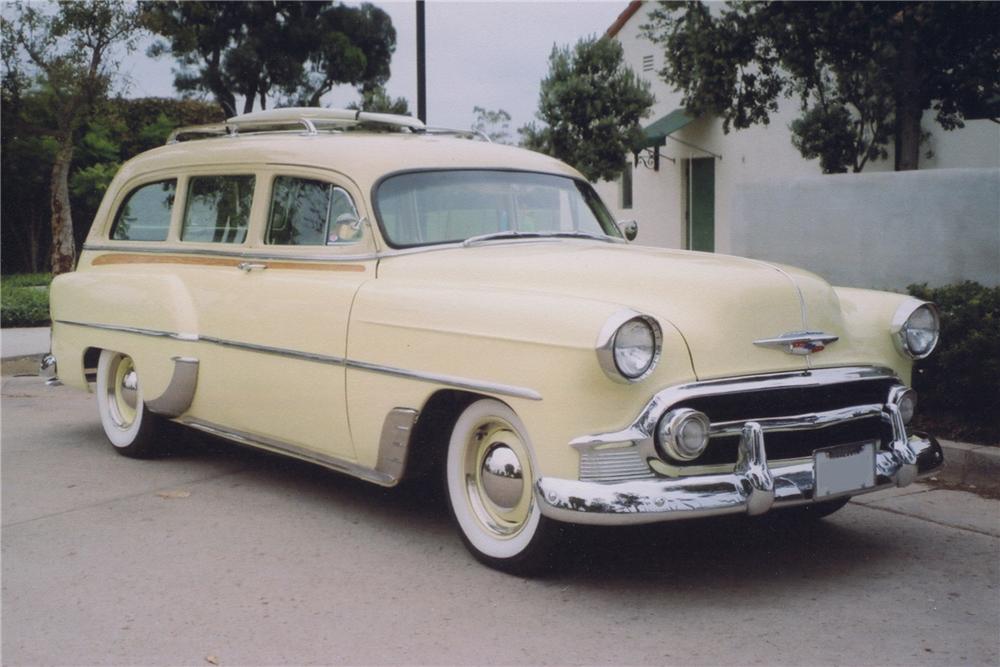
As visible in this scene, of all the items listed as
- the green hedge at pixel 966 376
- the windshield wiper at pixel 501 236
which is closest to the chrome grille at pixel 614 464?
the windshield wiper at pixel 501 236

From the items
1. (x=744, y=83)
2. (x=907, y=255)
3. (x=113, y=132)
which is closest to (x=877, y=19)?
(x=744, y=83)

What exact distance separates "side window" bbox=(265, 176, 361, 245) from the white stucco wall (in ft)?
16.0

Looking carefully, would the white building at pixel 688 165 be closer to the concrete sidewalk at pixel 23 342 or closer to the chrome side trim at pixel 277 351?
the concrete sidewalk at pixel 23 342

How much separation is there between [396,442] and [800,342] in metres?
1.65

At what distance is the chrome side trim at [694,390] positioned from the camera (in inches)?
149

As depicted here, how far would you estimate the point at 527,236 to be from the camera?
526cm

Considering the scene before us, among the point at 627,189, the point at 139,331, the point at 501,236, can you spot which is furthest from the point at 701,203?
the point at 501,236

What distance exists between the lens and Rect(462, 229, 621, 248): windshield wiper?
511 cm

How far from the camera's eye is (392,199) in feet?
17.0

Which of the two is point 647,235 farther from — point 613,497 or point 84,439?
point 613,497

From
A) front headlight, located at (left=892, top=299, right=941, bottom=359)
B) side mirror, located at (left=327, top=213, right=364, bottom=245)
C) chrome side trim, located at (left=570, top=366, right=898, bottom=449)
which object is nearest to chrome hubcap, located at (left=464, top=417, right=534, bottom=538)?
chrome side trim, located at (left=570, top=366, right=898, bottom=449)

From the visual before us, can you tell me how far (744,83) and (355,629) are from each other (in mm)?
12308

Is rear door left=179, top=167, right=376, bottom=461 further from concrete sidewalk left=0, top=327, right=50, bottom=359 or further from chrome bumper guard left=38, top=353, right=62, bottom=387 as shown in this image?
concrete sidewalk left=0, top=327, right=50, bottom=359

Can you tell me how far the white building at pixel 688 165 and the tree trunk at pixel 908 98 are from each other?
197 centimetres
